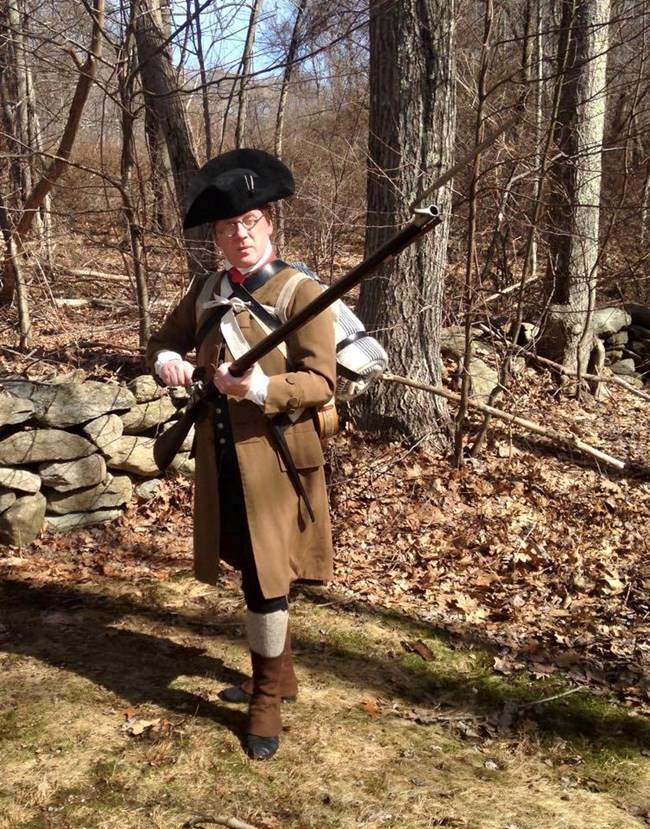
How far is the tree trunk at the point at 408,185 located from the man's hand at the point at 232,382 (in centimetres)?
350

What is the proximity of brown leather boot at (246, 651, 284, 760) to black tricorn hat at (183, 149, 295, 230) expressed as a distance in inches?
73.5

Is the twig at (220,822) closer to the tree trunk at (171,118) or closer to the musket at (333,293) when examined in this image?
the musket at (333,293)

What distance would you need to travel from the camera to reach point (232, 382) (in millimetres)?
2746

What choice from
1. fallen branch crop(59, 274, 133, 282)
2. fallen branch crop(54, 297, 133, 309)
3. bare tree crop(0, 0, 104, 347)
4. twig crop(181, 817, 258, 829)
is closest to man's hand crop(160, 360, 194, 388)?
twig crop(181, 817, 258, 829)

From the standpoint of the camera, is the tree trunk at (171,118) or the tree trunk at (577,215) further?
the tree trunk at (577,215)

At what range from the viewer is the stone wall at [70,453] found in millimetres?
5215

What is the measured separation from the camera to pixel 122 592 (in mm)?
4809

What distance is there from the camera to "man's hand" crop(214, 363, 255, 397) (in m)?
2.74

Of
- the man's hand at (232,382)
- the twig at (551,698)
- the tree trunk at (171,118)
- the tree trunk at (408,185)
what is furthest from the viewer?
the tree trunk at (171,118)

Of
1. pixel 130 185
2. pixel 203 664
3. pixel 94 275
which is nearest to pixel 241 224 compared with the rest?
pixel 203 664

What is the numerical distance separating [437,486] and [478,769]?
2864mm

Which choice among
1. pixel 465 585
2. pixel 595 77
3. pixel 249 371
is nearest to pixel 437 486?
pixel 465 585

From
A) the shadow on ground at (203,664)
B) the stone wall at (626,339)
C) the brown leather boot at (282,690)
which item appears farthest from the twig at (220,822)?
the stone wall at (626,339)

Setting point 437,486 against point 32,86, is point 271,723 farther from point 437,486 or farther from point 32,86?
point 32,86
